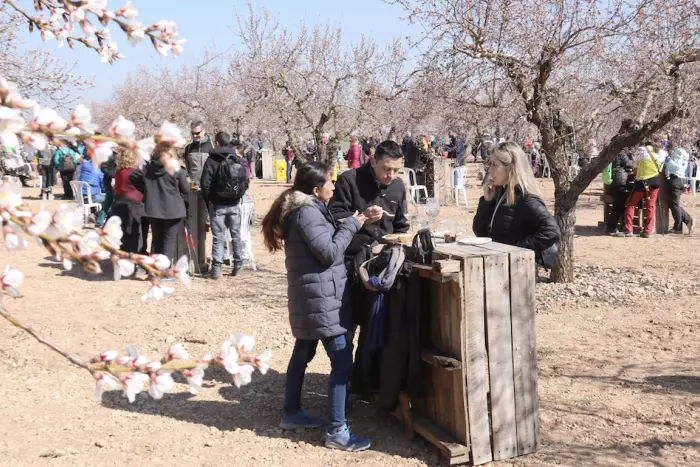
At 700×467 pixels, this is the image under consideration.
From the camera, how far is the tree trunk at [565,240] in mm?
8125

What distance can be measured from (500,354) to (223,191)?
210 inches

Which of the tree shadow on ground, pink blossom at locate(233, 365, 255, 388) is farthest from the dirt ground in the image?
pink blossom at locate(233, 365, 255, 388)

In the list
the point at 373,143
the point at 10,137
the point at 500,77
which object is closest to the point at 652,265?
the point at 500,77

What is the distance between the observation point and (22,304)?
310 inches

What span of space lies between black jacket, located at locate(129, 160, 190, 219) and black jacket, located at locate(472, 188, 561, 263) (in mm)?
4864

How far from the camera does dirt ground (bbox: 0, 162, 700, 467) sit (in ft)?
14.0

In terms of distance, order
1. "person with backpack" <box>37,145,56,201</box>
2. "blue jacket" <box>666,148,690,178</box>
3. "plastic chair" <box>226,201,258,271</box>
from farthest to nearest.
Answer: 1. "person with backpack" <box>37,145,56,201</box>
2. "blue jacket" <box>666,148,690,178</box>
3. "plastic chair" <box>226,201,258,271</box>

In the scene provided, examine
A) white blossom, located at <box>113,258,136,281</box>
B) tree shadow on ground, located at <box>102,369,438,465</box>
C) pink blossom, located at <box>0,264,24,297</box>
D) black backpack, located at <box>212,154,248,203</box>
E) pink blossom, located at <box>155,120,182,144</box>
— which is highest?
black backpack, located at <box>212,154,248,203</box>

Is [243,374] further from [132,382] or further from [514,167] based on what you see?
[514,167]

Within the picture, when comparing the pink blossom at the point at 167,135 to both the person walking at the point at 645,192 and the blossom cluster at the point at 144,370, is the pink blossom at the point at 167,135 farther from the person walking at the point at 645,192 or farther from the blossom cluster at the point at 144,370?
the person walking at the point at 645,192

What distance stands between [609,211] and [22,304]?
411 inches

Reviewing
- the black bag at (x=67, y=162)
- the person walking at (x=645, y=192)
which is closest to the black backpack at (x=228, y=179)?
the person walking at (x=645, y=192)

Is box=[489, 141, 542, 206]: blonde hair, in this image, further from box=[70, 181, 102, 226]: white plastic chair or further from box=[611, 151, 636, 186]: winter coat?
box=[70, 181, 102, 226]: white plastic chair

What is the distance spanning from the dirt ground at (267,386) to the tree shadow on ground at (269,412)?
14 mm
